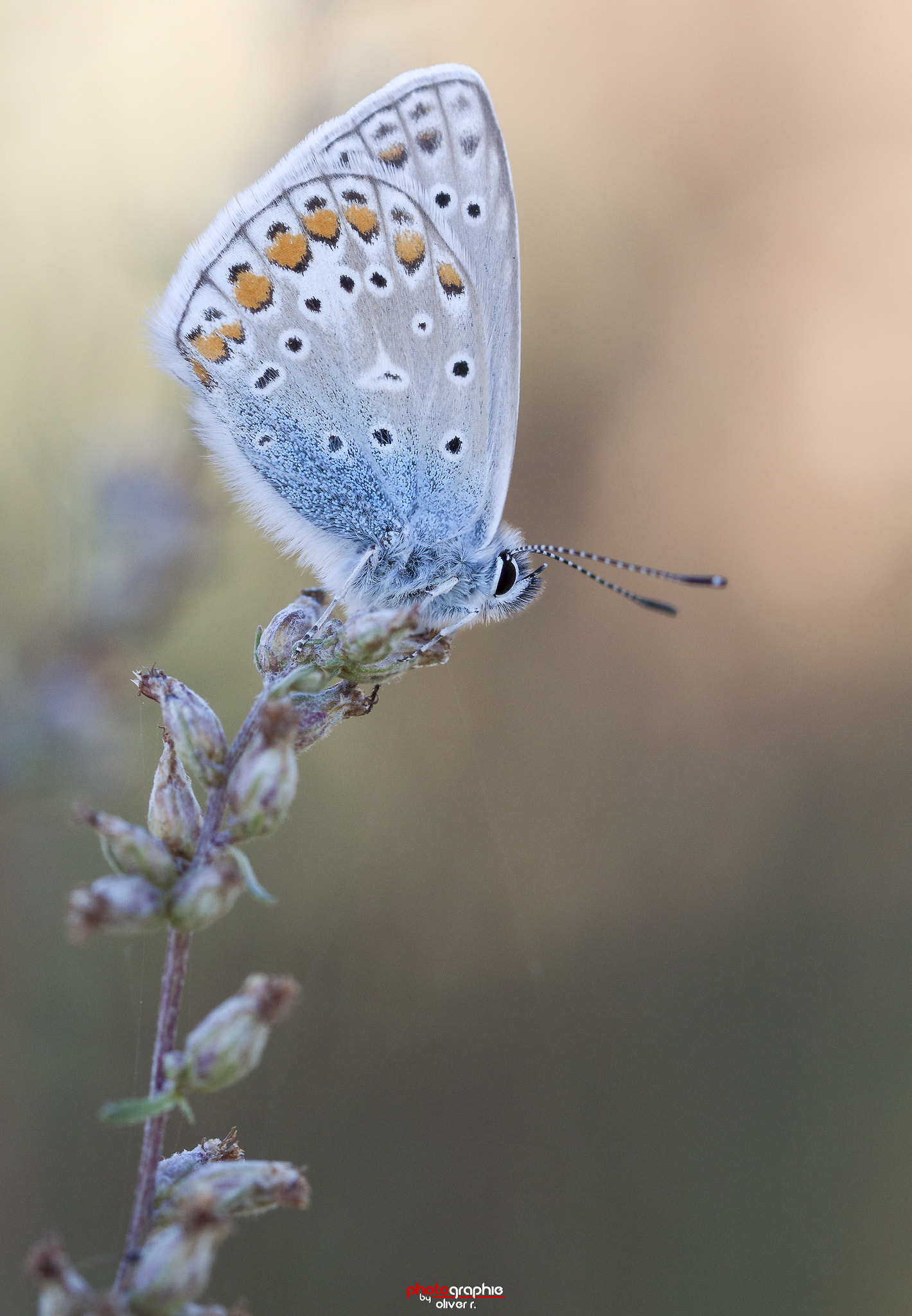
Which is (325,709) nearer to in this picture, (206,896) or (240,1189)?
(206,896)

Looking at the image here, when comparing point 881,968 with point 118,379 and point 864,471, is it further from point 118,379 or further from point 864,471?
point 118,379

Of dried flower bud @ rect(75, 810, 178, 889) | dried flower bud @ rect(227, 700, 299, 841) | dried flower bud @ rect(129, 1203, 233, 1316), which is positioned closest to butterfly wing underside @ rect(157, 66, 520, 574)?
dried flower bud @ rect(227, 700, 299, 841)

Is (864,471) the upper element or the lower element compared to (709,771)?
upper

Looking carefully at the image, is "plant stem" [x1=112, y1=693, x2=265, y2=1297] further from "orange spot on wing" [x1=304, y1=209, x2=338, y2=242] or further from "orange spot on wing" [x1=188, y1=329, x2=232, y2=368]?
"orange spot on wing" [x1=304, y1=209, x2=338, y2=242]

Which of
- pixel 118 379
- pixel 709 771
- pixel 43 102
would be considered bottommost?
pixel 709 771

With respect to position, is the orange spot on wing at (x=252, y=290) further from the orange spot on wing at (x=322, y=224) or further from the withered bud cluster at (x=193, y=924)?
the withered bud cluster at (x=193, y=924)

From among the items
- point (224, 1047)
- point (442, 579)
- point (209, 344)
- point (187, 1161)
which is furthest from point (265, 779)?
point (209, 344)

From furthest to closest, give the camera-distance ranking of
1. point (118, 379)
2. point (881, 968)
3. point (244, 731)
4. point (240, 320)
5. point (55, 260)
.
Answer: point (881, 968) < point (118, 379) < point (55, 260) < point (240, 320) < point (244, 731)

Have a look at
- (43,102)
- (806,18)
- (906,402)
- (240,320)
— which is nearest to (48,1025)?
(240,320)

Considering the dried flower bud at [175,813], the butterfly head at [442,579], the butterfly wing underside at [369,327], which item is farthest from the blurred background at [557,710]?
the dried flower bud at [175,813]
